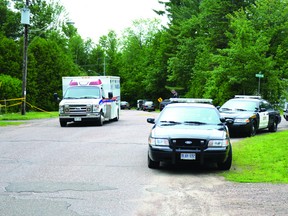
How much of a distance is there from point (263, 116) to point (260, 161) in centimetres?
832

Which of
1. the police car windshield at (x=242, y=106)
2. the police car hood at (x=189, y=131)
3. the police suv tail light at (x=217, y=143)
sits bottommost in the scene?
the police suv tail light at (x=217, y=143)

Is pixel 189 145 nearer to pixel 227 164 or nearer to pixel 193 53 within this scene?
pixel 227 164

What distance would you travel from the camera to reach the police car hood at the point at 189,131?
1098 centimetres

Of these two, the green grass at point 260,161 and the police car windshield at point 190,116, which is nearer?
the green grass at point 260,161

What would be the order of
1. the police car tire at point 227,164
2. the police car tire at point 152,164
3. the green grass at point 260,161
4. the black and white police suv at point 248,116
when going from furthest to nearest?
the black and white police suv at point 248,116 < the police car tire at point 152,164 < the police car tire at point 227,164 < the green grass at point 260,161

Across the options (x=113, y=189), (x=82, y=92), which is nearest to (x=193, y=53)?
(x=82, y=92)

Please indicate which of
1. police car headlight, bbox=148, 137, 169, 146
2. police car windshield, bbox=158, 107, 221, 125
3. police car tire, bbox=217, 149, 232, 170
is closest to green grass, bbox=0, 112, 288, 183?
police car tire, bbox=217, 149, 232, 170

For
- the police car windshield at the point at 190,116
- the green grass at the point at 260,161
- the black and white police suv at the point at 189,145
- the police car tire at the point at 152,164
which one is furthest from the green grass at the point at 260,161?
the police car tire at the point at 152,164

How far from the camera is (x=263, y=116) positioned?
2069 centimetres

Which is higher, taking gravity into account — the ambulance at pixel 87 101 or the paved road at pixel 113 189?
the ambulance at pixel 87 101

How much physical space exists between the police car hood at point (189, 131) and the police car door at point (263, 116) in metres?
9.01

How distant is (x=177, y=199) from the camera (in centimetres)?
818

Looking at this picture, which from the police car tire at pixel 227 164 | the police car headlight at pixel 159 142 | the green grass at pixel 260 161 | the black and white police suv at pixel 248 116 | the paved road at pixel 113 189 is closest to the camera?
the paved road at pixel 113 189

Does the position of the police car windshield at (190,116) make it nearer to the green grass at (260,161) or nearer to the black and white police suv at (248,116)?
the green grass at (260,161)
